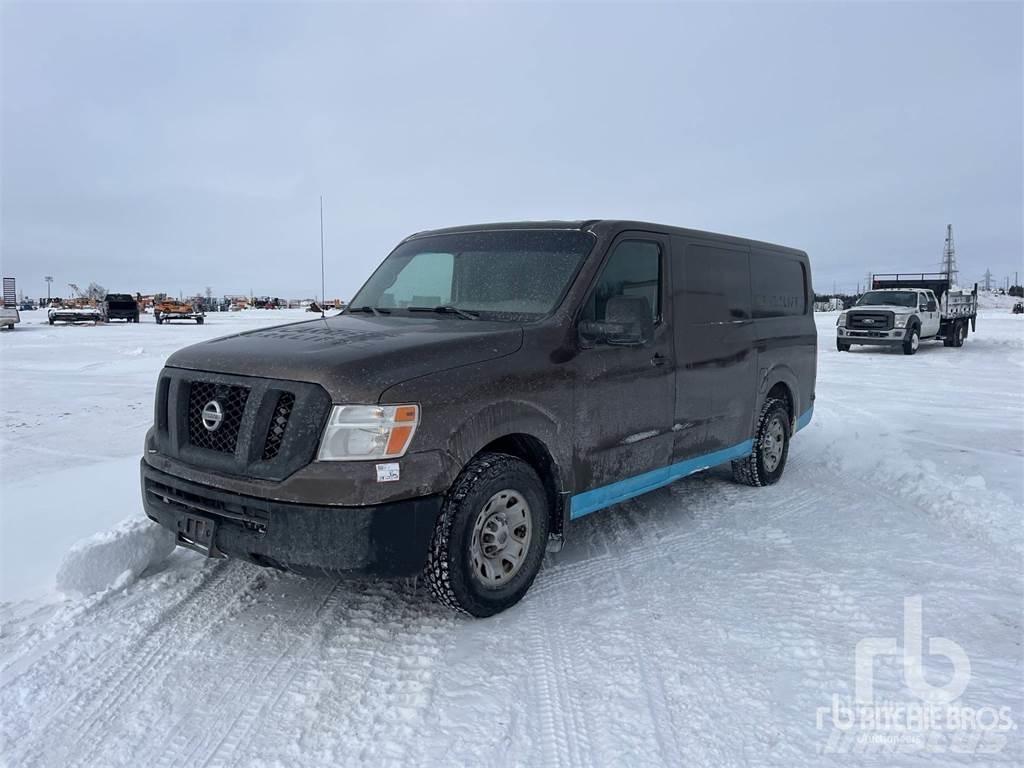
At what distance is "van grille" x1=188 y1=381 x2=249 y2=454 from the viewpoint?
3533mm

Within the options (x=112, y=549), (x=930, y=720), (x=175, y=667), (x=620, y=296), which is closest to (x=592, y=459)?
(x=620, y=296)

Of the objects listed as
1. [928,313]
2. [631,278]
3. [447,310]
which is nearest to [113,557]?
[447,310]

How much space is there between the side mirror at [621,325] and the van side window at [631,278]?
0.11 m

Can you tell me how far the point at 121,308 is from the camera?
41.7 m

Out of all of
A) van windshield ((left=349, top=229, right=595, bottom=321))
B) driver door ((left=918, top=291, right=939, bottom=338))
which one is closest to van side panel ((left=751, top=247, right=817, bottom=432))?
van windshield ((left=349, top=229, right=595, bottom=321))

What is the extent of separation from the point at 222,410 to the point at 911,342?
22.6m

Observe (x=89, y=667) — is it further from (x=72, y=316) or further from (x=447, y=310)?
(x=72, y=316)

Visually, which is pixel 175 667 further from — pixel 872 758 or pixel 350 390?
pixel 872 758

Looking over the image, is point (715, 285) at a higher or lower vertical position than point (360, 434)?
higher

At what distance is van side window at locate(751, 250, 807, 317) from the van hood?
308cm

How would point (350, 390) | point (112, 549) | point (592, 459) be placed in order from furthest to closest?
1. point (592, 459)
2. point (112, 549)
3. point (350, 390)

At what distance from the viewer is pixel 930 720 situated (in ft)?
9.59

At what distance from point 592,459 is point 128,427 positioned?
6292 mm

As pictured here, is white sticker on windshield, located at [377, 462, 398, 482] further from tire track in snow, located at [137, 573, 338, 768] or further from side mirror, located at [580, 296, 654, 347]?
side mirror, located at [580, 296, 654, 347]
